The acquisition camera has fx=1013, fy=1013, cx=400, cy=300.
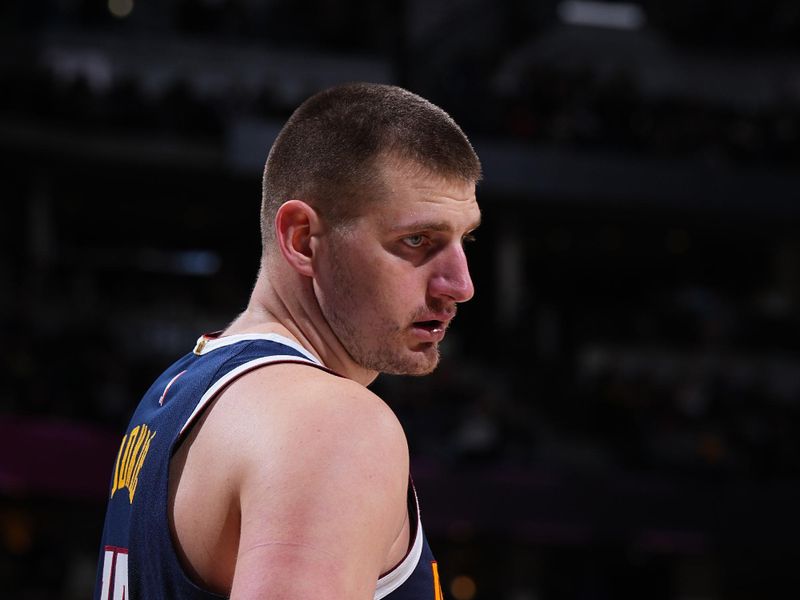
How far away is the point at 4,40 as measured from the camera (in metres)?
15.4

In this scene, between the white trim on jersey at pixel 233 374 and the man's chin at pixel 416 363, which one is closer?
the white trim on jersey at pixel 233 374

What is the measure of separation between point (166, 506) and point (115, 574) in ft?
0.69

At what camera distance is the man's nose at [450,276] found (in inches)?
53.8

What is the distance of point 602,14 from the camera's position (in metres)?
18.0

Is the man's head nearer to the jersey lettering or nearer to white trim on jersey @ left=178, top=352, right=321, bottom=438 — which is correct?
white trim on jersey @ left=178, top=352, right=321, bottom=438

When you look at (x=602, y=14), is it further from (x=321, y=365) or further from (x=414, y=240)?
(x=321, y=365)

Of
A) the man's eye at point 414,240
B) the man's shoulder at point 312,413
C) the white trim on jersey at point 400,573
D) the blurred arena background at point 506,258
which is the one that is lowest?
the blurred arena background at point 506,258

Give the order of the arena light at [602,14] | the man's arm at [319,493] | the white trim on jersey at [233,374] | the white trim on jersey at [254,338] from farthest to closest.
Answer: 1. the arena light at [602,14]
2. the white trim on jersey at [254,338]
3. the white trim on jersey at [233,374]
4. the man's arm at [319,493]

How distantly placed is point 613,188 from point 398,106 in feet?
44.2

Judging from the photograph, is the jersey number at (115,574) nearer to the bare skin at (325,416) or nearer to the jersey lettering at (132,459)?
the jersey lettering at (132,459)

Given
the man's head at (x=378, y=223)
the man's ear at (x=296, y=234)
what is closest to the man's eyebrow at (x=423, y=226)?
the man's head at (x=378, y=223)

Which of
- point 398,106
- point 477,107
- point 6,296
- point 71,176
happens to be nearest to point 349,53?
point 477,107

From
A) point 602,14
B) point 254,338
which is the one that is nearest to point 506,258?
point 602,14

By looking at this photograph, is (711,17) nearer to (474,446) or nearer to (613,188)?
(613,188)
